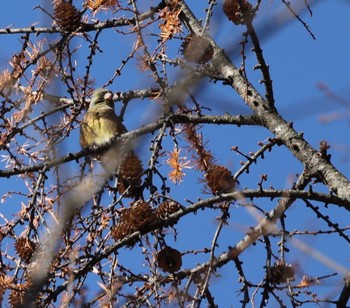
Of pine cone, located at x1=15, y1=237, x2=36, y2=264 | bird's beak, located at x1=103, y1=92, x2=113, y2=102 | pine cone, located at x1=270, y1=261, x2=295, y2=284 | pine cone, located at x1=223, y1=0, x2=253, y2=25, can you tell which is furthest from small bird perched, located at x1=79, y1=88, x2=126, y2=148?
pine cone, located at x1=270, y1=261, x2=295, y2=284

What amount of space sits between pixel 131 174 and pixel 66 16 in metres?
0.89

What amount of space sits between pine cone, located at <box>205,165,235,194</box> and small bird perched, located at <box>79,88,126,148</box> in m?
1.94

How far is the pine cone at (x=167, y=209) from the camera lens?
2775 mm

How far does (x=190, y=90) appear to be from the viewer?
1.70m

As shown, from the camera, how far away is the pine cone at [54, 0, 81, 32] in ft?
11.3

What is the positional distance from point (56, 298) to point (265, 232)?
0.87 m

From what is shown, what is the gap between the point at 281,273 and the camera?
9.40 feet

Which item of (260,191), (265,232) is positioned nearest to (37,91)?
(260,191)

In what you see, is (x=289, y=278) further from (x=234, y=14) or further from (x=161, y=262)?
(x=234, y=14)

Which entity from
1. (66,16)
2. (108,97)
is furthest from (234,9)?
(108,97)

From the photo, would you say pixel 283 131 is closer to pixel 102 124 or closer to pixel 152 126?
pixel 152 126

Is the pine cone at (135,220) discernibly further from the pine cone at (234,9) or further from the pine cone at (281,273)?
the pine cone at (234,9)

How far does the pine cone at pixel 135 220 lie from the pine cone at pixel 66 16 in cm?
110

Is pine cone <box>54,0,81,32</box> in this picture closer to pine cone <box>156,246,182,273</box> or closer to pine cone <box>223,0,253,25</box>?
pine cone <box>223,0,253,25</box>
